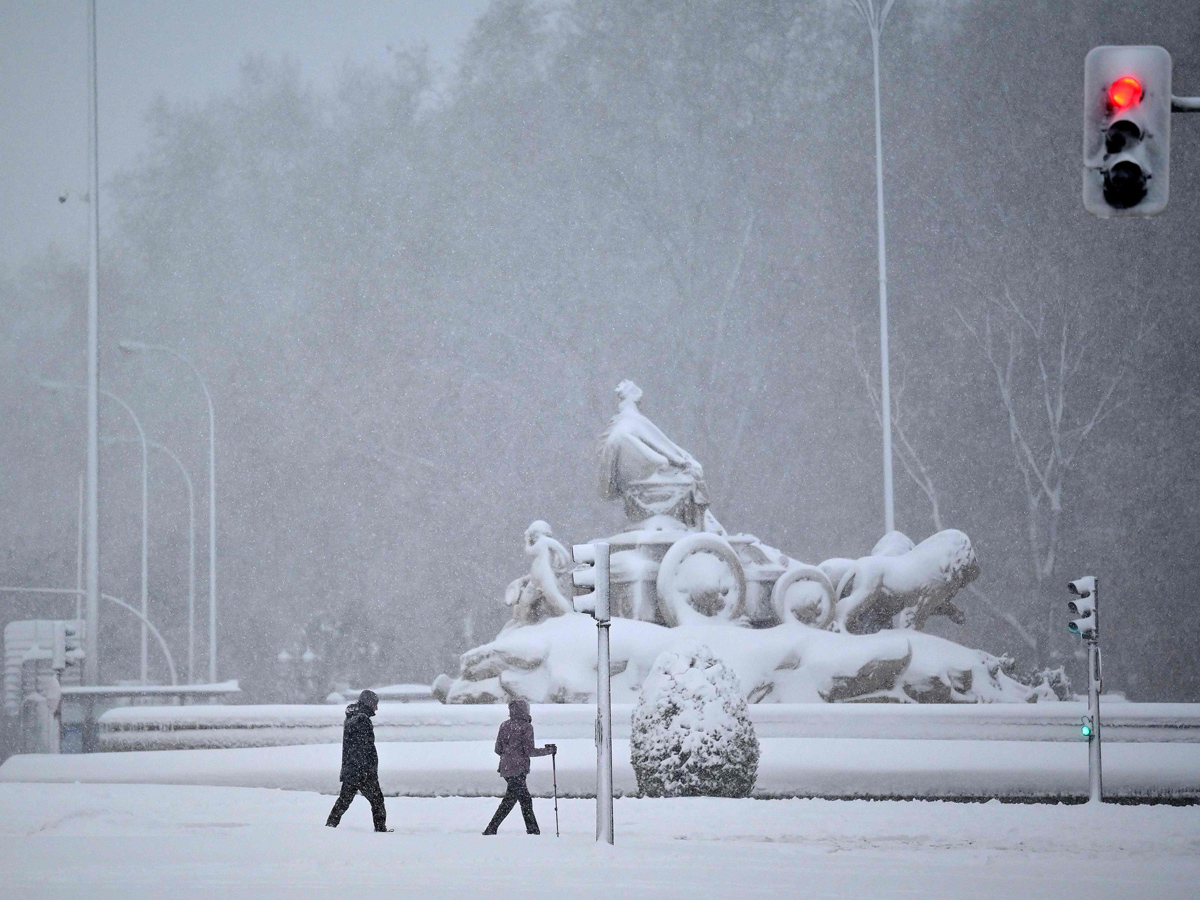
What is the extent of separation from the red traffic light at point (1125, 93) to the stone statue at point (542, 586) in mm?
15179

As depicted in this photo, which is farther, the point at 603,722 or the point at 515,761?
the point at 515,761

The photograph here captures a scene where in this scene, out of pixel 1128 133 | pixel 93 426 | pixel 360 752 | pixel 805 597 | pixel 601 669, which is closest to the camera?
pixel 1128 133

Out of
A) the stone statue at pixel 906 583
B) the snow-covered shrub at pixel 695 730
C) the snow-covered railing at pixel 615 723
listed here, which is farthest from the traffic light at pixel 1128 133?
the stone statue at pixel 906 583

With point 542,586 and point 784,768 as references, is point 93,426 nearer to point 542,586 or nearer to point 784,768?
point 542,586

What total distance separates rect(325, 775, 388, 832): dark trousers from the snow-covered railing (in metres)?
5.81

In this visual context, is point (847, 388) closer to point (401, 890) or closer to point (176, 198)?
point (176, 198)

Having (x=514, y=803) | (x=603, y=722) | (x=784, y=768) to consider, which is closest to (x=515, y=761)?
(x=514, y=803)

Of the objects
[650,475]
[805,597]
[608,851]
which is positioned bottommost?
[608,851]

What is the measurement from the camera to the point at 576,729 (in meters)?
19.9

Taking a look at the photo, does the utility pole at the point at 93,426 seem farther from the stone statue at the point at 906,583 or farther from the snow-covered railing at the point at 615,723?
the stone statue at the point at 906,583

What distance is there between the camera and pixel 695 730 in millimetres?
15984

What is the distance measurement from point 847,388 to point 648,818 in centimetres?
3431

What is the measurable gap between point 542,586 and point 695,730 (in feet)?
22.7

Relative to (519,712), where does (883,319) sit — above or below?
above
